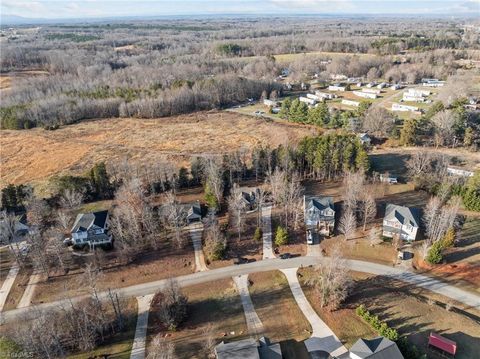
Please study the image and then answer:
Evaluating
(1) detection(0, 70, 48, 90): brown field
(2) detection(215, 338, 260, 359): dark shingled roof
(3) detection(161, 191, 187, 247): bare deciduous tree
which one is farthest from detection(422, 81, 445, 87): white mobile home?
(1) detection(0, 70, 48, 90): brown field

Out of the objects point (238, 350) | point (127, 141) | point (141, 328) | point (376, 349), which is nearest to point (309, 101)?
point (127, 141)

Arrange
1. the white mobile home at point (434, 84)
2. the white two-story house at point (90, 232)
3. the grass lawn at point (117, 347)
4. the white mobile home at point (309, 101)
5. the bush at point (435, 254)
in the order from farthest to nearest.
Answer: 1. the white mobile home at point (434, 84)
2. the white mobile home at point (309, 101)
3. the white two-story house at point (90, 232)
4. the bush at point (435, 254)
5. the grass lawn at point (117, 347)

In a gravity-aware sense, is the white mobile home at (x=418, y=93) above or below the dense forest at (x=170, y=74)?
below

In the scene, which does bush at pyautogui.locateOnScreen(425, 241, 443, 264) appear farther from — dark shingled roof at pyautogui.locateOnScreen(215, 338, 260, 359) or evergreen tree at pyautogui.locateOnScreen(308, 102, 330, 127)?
evergreen tree at pyautogui.locateOnScreen(308, 102, 330, 127)

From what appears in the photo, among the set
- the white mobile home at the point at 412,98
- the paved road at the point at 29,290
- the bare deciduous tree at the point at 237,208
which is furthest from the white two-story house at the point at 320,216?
the white mobile home at the point at 412,98

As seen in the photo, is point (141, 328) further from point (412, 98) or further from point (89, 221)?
point (412, 98)

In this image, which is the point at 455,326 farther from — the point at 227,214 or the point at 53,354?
the point at 53,354

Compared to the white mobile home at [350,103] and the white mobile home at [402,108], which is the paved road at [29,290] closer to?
the white mobile home at [350,103]

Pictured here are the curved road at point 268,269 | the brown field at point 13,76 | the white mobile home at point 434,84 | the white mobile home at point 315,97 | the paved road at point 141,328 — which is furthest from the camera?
the brown field at point 13,76
